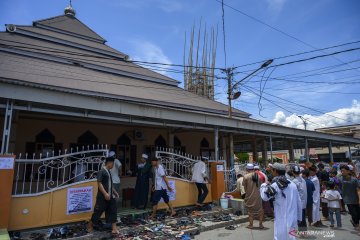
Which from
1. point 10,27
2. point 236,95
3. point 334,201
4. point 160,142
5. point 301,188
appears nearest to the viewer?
point 301,188

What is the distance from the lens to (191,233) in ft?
21.2

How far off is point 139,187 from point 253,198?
3.21 metres

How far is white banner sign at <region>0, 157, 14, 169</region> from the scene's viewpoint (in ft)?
17.6

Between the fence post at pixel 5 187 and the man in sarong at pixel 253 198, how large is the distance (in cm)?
533

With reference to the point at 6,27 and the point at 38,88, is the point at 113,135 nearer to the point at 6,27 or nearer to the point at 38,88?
the point at 38,88

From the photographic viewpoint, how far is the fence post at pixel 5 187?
5219mm

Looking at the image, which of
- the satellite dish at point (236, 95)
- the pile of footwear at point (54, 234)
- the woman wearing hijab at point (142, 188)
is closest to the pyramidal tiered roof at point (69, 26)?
the satellite dish at point (236, 95)

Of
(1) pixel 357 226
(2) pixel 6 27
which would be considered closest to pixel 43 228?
(1) pixel 357 226

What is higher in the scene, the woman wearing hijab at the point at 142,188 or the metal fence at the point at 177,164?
the metal fence at the point at 177,164

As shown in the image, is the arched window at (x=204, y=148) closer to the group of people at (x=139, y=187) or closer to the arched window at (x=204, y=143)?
the arched window at (x=204, y=143)

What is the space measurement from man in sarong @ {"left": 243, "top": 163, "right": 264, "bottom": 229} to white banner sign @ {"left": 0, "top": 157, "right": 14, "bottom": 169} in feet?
17.8

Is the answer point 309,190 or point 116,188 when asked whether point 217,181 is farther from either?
point 116,188

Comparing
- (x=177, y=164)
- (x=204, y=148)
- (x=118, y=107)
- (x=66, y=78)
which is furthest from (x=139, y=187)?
(x=204, y=148)

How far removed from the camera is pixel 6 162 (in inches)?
212
